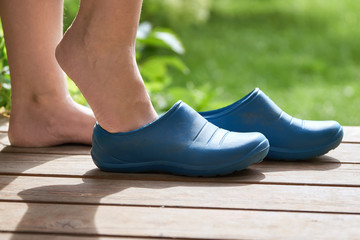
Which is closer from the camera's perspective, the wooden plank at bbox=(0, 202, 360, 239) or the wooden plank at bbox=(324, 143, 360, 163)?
the wooden plank at bbox=(0, 202, 360, 239)

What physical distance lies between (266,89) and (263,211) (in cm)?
417

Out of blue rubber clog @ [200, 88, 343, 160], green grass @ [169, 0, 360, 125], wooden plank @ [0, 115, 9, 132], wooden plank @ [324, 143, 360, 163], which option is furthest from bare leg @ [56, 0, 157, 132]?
green grass @ [169, 0, 360, 125]

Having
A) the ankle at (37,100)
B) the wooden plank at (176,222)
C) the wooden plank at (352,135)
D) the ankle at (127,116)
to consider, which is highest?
the ankle at (37,100)

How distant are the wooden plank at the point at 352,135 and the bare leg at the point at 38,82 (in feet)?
2.39

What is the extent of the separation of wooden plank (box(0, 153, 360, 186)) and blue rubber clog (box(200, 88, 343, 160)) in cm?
3

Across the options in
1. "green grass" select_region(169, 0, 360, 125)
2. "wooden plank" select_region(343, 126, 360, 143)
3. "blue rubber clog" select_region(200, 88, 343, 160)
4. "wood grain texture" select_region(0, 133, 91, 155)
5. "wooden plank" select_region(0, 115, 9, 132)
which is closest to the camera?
"blue rubber clog" select_region(200, 88, 343, 160)

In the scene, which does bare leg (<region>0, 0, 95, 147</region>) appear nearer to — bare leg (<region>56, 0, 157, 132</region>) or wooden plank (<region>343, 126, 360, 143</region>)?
bare leg (<region>56, 0, 157, 132</region>)

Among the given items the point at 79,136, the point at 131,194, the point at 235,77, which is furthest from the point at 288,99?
the point at 131,194

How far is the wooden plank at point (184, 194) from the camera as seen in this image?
1.17 m

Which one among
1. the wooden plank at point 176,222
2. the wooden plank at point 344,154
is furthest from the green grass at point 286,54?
the wooden plank at point 176,222

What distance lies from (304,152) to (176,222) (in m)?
0.51

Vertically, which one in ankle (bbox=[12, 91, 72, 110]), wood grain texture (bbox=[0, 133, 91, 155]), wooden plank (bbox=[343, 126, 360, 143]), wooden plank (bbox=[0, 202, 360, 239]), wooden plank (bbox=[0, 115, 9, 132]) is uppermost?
ankle (bbox=[12, 91, 72, 110])

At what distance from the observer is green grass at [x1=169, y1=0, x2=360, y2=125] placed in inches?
200

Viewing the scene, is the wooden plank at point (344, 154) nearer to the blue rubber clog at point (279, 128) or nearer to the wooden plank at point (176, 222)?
the blue rubber clog at point (279, 128)
